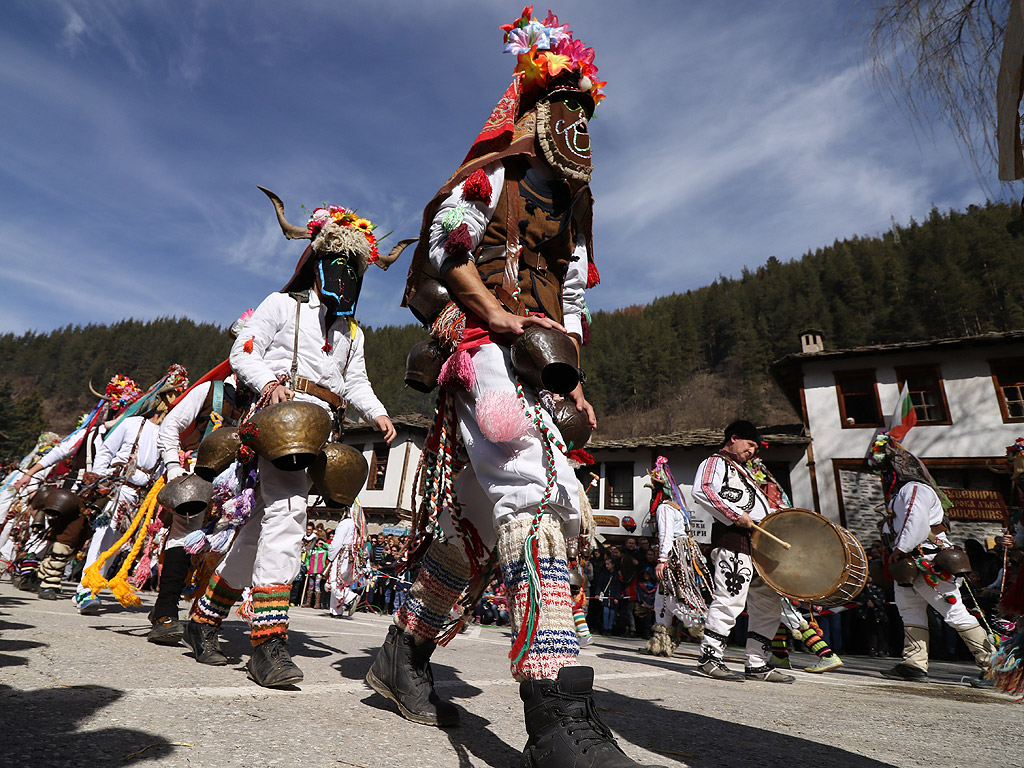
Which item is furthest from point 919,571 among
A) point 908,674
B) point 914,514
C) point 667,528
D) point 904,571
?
point 667,528

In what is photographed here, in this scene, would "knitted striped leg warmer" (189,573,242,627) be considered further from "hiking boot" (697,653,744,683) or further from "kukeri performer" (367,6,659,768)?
"hiking boot" (697,653,744,683)

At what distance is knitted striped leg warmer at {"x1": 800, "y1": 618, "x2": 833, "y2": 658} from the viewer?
5246 millimetres

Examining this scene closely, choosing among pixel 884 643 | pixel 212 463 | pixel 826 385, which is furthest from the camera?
pixel 826 385

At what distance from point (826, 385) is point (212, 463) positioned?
2197cm

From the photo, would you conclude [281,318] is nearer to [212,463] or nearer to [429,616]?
[212,463]

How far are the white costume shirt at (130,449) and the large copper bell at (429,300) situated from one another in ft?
14.3

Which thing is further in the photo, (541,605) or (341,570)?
(341,570)

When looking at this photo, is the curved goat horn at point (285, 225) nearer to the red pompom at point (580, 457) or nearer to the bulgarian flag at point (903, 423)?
the red pompom at point (580, 457)

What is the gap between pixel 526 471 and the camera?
72.6 inches

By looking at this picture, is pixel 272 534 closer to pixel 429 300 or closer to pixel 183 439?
pixel 429 300

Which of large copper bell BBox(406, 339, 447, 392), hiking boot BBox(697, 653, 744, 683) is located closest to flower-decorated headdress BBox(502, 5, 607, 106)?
large copper bell BBox(406, 339, 447, 392)

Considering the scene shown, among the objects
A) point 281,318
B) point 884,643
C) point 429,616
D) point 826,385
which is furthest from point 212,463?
point 826,385

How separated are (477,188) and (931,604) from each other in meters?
6.62

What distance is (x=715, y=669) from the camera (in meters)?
4.72
